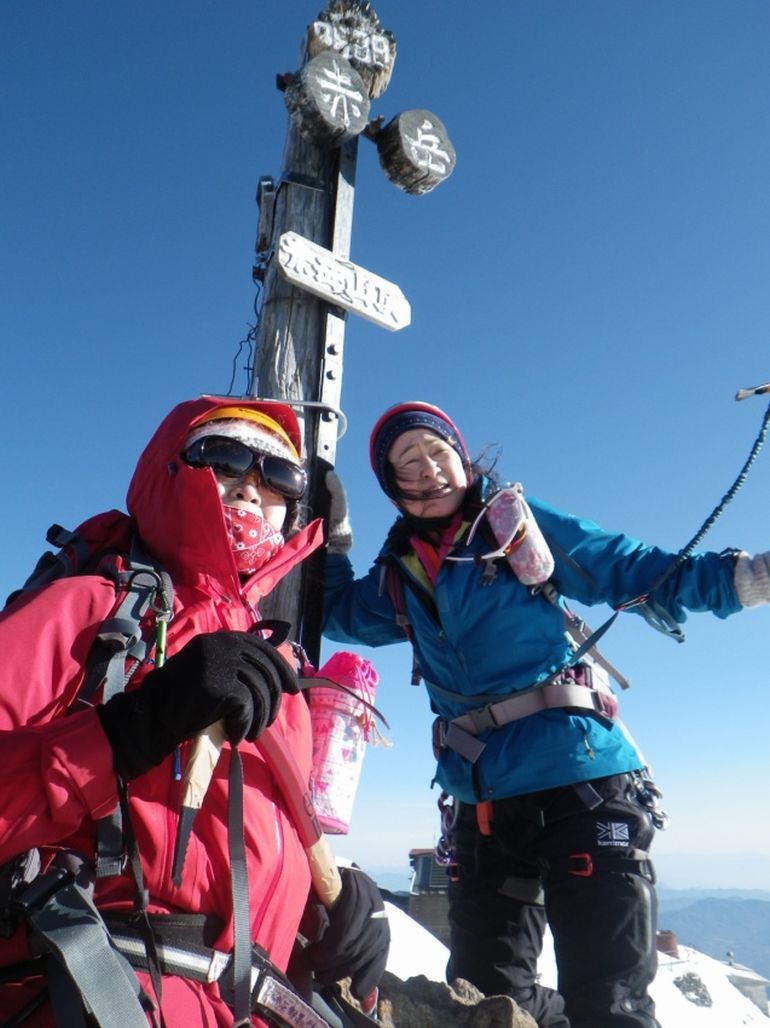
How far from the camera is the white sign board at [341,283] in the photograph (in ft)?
12.8

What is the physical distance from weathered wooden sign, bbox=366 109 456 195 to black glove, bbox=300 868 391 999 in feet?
12.6

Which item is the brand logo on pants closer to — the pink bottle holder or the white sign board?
the pink bottle holder

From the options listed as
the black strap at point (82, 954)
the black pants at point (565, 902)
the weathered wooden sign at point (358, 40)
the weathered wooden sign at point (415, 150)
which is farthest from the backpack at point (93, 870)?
the weathered wooden sign at point (358, 40)

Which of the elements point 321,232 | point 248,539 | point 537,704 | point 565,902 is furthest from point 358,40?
point 565,902

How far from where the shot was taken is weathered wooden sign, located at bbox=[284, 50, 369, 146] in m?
4.13

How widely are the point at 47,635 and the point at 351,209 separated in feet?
11.0

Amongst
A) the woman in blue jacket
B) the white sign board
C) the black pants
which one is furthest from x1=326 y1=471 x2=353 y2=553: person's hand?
the black pants

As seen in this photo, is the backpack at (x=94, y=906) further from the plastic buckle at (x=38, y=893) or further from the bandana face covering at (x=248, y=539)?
the bandana face covering at (x=248, y=539)

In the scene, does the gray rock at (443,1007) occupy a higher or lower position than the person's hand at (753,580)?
lower

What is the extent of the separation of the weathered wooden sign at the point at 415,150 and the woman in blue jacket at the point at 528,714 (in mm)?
1620

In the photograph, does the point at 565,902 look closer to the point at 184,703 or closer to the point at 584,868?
the point at 584,868

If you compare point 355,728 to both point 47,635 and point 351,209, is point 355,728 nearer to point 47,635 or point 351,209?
point 47,635

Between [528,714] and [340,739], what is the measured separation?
2.89ft

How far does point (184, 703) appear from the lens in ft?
5.25
